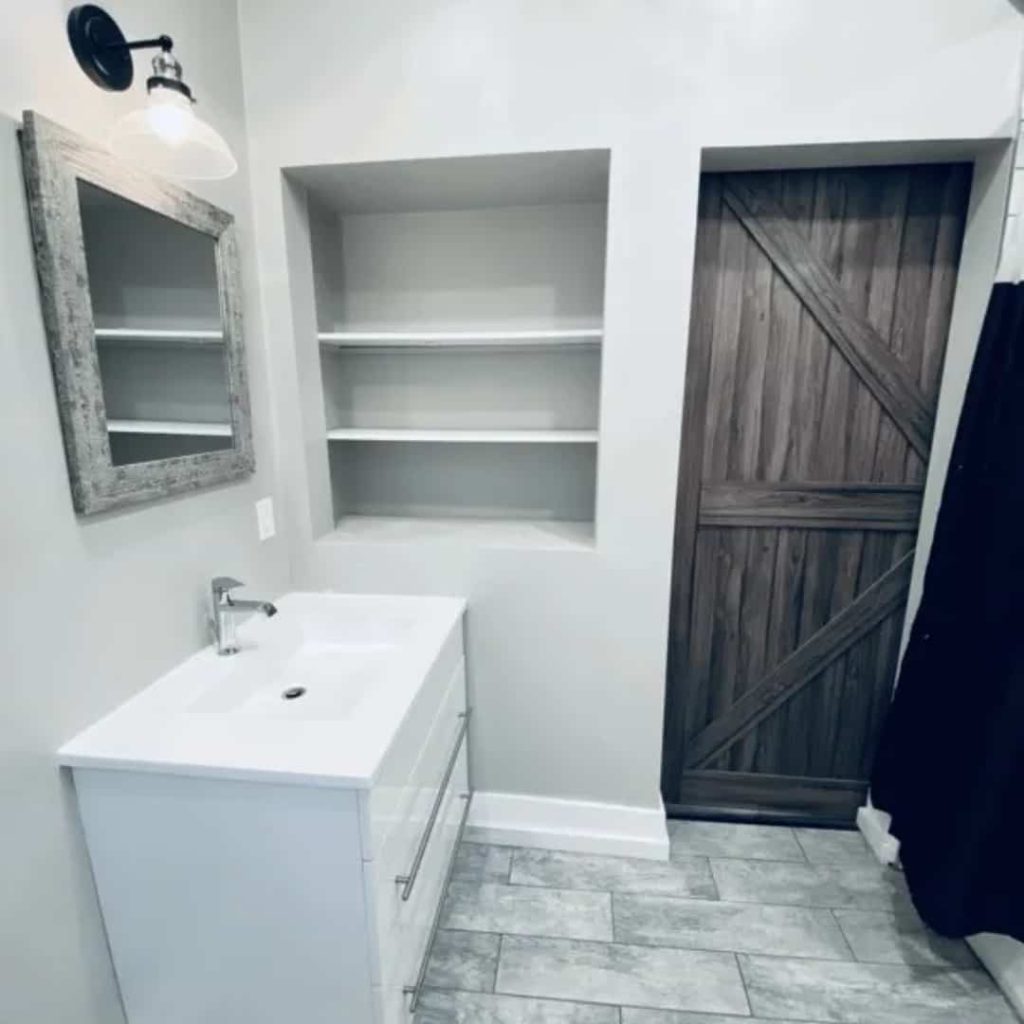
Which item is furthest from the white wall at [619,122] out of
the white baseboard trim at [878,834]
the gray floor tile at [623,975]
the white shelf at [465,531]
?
the white baseboard trim at [878,834]

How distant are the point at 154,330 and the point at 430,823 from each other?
1337 mm

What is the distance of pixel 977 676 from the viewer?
4.66 feet

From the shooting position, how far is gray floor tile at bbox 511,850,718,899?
180 centimetres

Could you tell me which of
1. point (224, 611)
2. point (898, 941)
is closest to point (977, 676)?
point (898, 941)

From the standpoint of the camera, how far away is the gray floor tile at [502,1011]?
1.41 meters

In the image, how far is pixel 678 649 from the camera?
2031 millimetres

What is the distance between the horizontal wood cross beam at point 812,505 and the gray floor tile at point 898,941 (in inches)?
48.1

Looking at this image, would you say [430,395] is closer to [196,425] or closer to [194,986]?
[196,425]

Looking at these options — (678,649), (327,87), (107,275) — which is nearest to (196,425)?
(107,275)

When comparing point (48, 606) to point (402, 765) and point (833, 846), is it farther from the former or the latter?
point (833, 846)

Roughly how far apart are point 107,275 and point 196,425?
1.26ft

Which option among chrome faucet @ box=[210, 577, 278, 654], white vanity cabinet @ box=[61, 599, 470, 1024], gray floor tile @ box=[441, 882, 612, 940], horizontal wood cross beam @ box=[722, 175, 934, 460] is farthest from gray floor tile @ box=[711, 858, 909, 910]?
chrome faucet @ box=[210, 577, 278, 654]

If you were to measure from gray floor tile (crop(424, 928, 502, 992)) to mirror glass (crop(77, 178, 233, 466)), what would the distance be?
1538 mm

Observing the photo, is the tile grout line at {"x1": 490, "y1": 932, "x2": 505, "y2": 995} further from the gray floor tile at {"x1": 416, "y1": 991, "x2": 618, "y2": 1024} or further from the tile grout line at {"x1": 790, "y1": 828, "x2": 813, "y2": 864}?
the tile grout line at {"x1": 790, "y1": 828, "x2": 813, "y2": 864}
